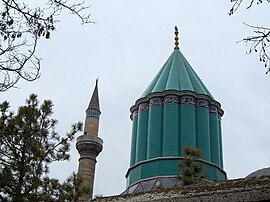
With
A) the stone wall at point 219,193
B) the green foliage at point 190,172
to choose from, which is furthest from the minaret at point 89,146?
the stone wall at point 219,193

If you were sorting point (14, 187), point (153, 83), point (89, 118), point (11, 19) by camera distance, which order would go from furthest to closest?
point (89, 118) < point (153, 83) < point (14, 187) < point (11, 19)

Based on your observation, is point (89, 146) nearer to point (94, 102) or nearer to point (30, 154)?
point (94, 102)

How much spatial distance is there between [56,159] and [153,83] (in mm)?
10334

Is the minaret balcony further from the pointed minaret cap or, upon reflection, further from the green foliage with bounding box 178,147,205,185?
the green foliage with bounding box 178,147,205,185

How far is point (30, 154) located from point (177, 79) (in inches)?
415

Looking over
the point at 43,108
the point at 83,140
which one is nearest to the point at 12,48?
the point at 43,108

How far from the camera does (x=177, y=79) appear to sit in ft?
58.4

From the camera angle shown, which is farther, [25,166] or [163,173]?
[163,173]

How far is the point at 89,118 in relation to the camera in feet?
65.4

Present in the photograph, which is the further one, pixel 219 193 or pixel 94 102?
pixel 94 102

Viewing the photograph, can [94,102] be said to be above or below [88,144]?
above

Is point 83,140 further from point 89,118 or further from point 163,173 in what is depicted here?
point 163,173

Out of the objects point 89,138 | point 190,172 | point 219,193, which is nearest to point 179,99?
point 89,138

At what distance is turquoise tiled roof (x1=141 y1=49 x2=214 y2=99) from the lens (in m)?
17.5
